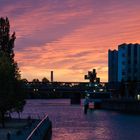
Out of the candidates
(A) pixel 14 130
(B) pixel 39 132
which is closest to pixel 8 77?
(A) pixel 14 130

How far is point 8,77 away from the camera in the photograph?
6894cm

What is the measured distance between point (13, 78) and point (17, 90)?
366 centimetres

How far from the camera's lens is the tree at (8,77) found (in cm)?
6900

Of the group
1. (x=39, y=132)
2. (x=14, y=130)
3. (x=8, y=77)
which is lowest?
(x=14, y=130)

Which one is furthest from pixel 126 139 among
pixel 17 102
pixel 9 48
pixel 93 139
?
pixel 9 48

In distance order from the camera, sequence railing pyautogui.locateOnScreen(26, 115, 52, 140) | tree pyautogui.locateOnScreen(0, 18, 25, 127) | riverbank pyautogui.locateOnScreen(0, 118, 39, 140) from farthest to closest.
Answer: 1. tree pyautogui.locateOnScreen(0, 18, 25, 127)
2. riverbank pyautogui.locateOnScreen(0, 118, 39, 140)
3. railing pyautogui.locateOnScreen(26, 115, 52, 140)

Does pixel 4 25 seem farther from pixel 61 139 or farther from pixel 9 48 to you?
pixel 61 139

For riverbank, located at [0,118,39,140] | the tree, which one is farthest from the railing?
the tree

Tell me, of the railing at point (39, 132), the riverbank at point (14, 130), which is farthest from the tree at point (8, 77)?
the railing at point (39, 132)

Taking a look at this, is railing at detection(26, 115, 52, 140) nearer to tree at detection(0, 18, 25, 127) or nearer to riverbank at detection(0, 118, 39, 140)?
riverbank at detection(0, 118, 39, 140)

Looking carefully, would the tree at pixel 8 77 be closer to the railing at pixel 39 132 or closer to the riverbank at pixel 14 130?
the riverbank at pixel 14 130

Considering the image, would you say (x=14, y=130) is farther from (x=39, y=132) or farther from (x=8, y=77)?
(x=39, y=132)

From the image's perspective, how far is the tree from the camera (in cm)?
6900

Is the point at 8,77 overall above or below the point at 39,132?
above
